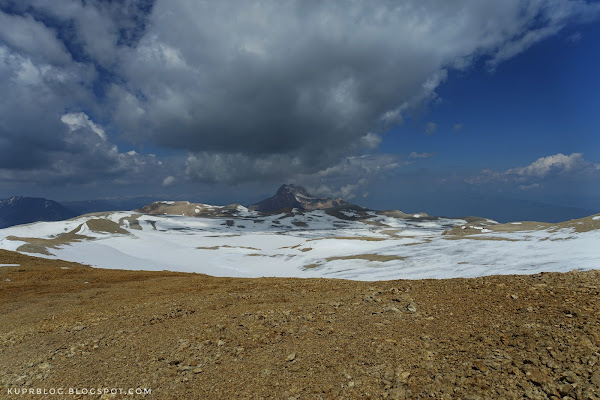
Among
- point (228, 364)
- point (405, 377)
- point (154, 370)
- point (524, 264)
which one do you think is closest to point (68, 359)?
point (154, 370)

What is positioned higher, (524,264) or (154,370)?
(524,264)

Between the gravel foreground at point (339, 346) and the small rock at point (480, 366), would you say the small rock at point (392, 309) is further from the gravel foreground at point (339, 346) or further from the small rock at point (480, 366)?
the small rock at point (480, 366)

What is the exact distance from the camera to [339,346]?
369 inches

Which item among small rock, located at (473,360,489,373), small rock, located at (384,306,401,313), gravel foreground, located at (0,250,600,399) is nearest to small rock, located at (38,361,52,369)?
gravel foreground, located at (0,250,600,399)

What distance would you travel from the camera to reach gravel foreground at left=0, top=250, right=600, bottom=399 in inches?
276

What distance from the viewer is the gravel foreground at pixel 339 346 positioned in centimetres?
700

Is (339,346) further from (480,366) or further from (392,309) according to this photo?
(480,366)

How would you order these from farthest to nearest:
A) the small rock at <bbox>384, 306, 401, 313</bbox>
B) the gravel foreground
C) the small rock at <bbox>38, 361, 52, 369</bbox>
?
the small rock at <bbox>384, 306, 401, 313</bbox> < the small rock at <bbox>38, 361, 52, 369</bbox> < the gravel foreground

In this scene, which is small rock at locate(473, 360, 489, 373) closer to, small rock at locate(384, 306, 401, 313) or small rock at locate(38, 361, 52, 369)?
small rock at locate(384, 306, 401, 313)

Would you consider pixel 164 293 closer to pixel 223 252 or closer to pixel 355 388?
pixel 355 388

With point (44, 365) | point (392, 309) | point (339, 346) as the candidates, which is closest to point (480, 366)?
point (339, 346)

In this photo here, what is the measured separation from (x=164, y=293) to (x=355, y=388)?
1820 centimetres

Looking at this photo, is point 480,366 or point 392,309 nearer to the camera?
point 480,366

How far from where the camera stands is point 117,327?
13.5 metres
